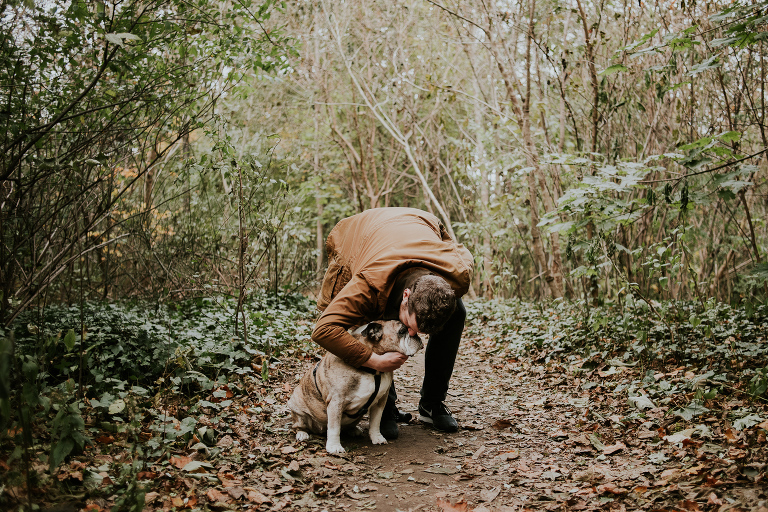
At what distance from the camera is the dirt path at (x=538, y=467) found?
107 inches

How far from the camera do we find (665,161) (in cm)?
841

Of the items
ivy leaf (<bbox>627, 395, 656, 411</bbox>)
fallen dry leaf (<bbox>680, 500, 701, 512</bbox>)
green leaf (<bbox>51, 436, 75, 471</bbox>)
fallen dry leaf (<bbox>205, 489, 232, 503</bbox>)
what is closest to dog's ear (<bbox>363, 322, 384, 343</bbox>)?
fallen dry leaf (<bbox>205, 489, 232, 503</bbox>)

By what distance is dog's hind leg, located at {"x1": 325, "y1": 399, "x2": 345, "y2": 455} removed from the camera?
12.0 feet

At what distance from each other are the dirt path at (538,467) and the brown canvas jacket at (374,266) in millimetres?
787

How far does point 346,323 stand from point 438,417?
4.37 feet

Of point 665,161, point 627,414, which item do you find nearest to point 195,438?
point 627,414

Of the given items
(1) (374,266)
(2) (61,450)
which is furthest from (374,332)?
(2) (61,450)

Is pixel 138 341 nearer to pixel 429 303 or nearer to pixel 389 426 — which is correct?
pixel 389 426

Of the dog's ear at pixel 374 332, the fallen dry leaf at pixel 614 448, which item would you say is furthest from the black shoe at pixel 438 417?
the fallen dry leaf at pixel 614 448

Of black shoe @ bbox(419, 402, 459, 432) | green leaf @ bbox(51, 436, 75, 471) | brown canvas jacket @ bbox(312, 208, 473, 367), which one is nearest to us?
green leaf @ bbox(51, 436, 75, 471)

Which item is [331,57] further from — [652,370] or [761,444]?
[761,444]

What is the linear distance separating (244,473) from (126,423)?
1.01m

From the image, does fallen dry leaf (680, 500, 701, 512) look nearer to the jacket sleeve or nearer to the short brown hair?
the short brown hair

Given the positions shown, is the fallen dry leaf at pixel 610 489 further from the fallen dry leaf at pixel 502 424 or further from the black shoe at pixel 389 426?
the black shoe at pixel 389 426
